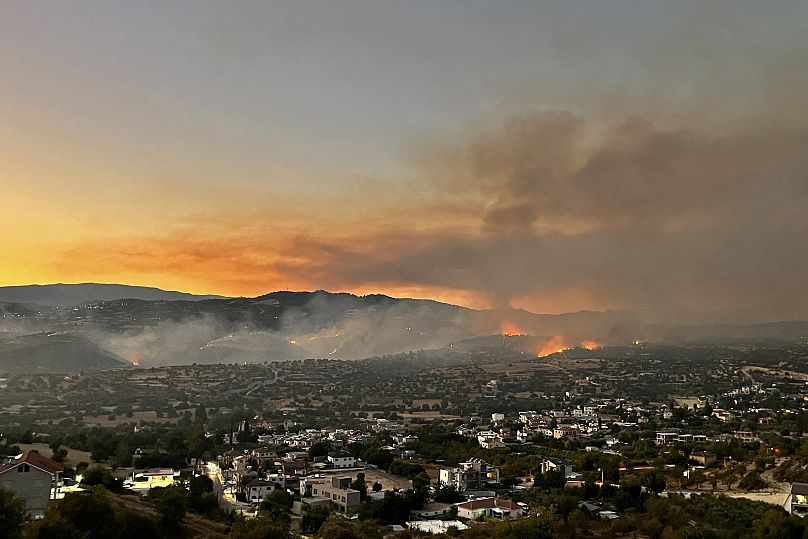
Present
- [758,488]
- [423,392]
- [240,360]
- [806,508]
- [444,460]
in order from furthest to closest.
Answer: [240,360] → [423,392] → [444,460] → [758,488] → [806,508]

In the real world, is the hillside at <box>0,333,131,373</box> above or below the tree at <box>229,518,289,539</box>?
above

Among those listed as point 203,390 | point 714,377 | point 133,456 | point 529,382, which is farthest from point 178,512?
point 714,377

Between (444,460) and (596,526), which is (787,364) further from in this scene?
(596,526)

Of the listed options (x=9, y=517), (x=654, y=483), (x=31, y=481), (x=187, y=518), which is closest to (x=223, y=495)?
(x=187, y=518)

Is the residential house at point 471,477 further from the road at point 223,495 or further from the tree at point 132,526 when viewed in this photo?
the tree at point 132,526

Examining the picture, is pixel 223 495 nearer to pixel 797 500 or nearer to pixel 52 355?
pixel 797 500

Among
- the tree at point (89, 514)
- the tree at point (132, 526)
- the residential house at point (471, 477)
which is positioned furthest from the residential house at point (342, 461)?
the tree at point (89, 514)

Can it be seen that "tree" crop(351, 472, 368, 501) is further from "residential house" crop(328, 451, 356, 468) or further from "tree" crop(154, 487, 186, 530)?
"tree" crop(154, 487, 186, 530)

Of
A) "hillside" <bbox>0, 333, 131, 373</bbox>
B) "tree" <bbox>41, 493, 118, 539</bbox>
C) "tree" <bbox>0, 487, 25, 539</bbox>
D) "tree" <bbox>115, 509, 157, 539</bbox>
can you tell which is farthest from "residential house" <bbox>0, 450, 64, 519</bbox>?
"hillside" <bbox>0, 333, 131, 373</bbox>
